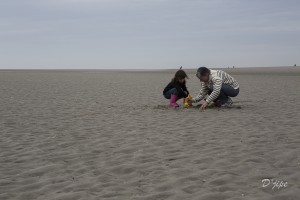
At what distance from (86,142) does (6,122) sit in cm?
312

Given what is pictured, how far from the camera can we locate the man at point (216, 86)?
9.72 m

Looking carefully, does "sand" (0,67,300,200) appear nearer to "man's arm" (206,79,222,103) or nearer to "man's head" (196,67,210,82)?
"man's arm" (206,79,222,103)

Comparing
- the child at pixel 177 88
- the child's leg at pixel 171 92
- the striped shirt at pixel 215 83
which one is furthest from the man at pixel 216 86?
the child's leg at pixel 171 92

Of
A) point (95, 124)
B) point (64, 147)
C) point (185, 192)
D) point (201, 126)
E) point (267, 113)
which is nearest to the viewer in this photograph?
point (185, 192)

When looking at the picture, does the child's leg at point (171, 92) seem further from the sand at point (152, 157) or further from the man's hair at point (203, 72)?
the sand at point (152, 157)

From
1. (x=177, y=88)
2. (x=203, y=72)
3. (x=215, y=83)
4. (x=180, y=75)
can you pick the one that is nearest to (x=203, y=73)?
(x=203, y=72)

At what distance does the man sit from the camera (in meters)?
9.72

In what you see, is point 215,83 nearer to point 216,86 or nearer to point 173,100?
point 216,86

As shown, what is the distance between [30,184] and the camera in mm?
4555

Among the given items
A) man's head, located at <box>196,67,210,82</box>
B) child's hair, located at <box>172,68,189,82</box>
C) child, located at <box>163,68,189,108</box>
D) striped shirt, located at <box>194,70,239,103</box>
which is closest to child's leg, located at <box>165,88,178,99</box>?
child, located at <box>163,68,189,108</box>

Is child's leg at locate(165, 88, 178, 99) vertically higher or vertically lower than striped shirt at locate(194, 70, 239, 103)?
lower

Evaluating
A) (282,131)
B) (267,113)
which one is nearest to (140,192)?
(282,131)

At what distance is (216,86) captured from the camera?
966 cm

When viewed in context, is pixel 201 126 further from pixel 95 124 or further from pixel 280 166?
pixel 280 166
